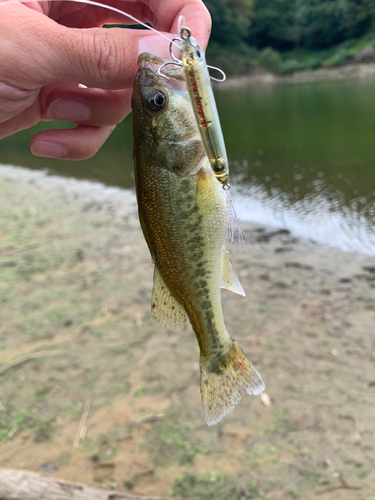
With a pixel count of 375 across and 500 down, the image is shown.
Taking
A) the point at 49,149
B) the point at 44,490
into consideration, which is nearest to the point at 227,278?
the point at 49,149

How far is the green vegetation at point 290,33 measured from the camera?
156 ft

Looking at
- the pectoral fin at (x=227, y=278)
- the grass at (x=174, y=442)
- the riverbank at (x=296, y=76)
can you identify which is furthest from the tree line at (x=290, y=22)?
the pectoral fin at (x=227, y=278)

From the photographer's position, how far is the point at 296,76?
4666 cm

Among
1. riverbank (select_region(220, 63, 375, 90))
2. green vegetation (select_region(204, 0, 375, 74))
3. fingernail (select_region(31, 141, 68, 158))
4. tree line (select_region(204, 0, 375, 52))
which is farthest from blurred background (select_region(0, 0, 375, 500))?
tree line (select_region(204, 0, 375, 52))

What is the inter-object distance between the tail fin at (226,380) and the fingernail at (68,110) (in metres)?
1.77

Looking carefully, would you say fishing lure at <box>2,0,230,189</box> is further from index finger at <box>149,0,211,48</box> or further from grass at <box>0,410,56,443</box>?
grass at <box>0,410,56,443</box>

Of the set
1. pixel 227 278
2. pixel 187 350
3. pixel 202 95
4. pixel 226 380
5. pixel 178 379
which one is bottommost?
pixel 178 379

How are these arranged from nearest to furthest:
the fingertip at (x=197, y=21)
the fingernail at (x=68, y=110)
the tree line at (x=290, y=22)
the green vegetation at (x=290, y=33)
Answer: the fingertip at (x=197, y=21) → the fingernail at (x=68, y=110) → the green vegetation at (x=290, y=33) → the tree line at (x=290, y=22)

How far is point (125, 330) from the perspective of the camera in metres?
4.57

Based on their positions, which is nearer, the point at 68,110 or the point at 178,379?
the point at 68,110

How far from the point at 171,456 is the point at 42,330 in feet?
7.67

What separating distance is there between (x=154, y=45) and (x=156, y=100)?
414 millimetres

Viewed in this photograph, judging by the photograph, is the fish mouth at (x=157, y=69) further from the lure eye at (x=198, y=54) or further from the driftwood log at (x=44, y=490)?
the driftwood log at (x=44, y=490)

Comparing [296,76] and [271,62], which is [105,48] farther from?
[271,62]
